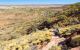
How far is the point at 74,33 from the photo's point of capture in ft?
54.1

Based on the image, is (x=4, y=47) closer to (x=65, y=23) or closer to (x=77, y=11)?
(x=65, y=23)

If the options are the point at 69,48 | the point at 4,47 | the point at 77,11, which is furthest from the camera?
the point at 77,11

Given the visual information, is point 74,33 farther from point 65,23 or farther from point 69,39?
point 65,23

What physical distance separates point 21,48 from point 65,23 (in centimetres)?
556

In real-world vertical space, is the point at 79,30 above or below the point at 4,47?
above

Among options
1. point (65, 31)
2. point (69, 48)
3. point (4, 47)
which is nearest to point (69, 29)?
point (65, 31)

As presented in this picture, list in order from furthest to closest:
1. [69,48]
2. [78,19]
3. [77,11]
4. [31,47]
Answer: [77,11]
[78,19]
[31,47]
[69,48]

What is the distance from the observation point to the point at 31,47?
15.8m

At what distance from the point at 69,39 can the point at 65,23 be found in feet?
16.2

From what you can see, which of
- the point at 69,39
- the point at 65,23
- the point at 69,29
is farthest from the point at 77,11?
the point at 69,39

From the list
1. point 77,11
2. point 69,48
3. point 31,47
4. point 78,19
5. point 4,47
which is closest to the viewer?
point 69,48

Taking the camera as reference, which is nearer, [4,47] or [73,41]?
[73,41]

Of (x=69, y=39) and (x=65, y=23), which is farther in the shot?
(x=65, y=23)

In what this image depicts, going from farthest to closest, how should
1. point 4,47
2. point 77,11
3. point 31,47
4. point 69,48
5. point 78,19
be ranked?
1. point 77,11
2. point 78,19
3. point 4,47
4. point 31,47
5. point 69,48
